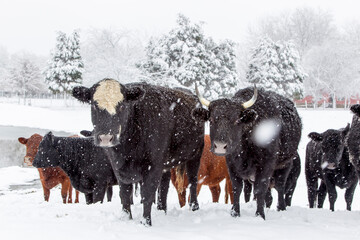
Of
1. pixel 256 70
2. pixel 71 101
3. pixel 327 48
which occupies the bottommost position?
pixel 71 101

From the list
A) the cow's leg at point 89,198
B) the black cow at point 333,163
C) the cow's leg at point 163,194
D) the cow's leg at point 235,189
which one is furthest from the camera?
the cow's leg at point 89,198

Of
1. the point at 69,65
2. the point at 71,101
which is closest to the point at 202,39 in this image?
the point at 69,65

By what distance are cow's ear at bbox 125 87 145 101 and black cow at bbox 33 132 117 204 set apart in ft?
9.54

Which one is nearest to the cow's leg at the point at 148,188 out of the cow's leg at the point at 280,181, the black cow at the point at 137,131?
the black cow at the point at 137,131

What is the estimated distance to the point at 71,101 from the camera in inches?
2276

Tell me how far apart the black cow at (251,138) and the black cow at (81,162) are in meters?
2.85

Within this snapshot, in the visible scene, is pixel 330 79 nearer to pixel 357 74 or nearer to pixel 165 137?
pixel 357 74

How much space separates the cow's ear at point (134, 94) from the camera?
4.93 meters

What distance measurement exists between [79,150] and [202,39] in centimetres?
2348

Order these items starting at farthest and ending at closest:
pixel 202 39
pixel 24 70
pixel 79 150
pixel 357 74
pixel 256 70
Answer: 1. pixel 24 70
2. pixel 357 74
3. pixel 256 70
4. pixel 202 39
5. pixel 79 150

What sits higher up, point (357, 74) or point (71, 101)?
point (357, 74)

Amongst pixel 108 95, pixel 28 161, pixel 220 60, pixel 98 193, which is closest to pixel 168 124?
pixel 108 95

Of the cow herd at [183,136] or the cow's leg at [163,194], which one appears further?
the cow's leg at [163,194]

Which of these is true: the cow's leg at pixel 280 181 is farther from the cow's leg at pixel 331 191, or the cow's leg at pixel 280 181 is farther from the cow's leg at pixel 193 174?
the cow's leg at pixel 331 191
